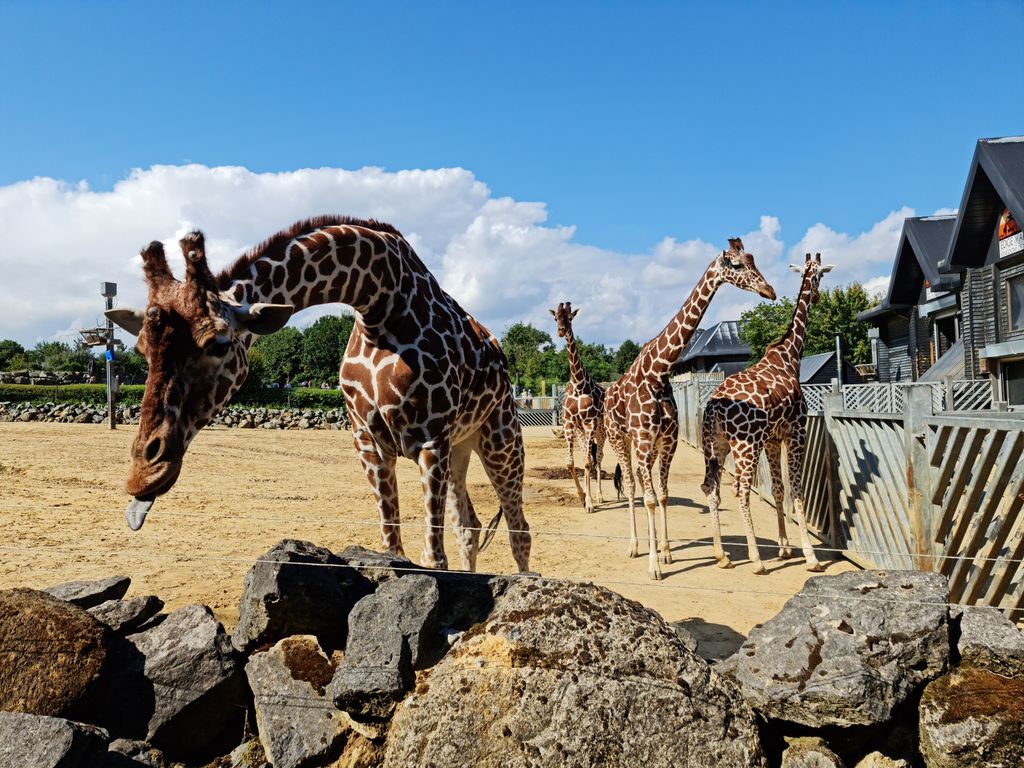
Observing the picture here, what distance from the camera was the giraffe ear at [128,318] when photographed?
9.37 feet

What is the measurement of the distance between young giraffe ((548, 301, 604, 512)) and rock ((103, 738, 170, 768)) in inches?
349

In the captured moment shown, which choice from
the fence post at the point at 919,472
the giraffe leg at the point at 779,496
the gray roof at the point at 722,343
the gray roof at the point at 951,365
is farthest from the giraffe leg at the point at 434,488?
the gray roof at the point at 722,343

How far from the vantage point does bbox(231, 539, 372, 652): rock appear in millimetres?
3312

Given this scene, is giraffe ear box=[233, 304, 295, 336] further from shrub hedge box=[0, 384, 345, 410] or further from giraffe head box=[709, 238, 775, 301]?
shrub hedge box=[0, 384, 345, 410]

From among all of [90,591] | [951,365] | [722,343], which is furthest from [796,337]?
[722,343]

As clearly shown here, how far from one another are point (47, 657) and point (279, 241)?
223cm

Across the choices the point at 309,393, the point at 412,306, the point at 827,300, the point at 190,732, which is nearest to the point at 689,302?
the point at 412,306

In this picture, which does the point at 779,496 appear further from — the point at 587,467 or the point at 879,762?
the point at 879,762

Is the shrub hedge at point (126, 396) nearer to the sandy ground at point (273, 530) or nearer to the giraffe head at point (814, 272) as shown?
the sandy ground at point (273, 530)

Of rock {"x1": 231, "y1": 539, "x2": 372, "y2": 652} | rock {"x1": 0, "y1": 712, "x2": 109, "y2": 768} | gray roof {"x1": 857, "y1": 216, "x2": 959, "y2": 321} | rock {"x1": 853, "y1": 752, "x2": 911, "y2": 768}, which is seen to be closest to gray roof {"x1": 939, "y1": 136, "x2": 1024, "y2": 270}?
gray roof {"x1": 857, "y1": 216, "x2": 959, "y2": 321}

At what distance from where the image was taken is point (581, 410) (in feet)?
40.1

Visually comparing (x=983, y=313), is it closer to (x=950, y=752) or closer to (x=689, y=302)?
(x=689, y=302)

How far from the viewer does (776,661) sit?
9.92 feet

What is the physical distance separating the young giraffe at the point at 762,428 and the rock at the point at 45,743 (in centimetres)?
653
